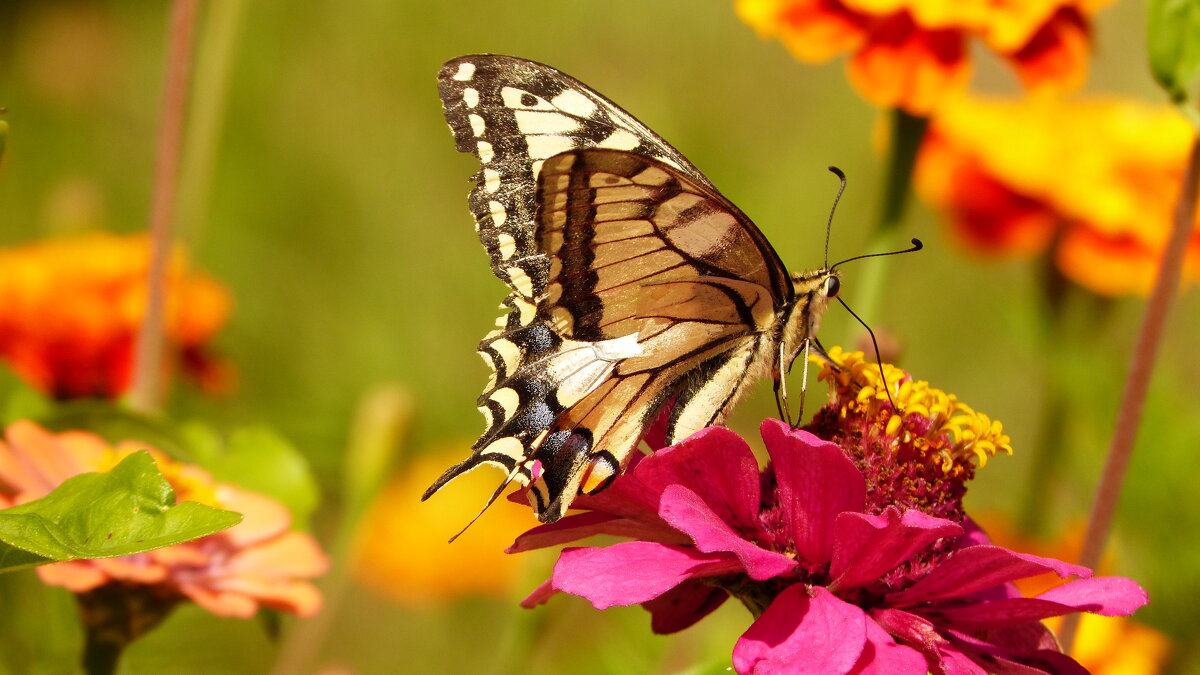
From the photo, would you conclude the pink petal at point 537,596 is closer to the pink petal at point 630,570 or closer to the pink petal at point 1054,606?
the pink petal at point 630,570

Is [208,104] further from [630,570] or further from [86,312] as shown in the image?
[630,570]

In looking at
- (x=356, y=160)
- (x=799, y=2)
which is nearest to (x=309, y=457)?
(x=799, y=2)

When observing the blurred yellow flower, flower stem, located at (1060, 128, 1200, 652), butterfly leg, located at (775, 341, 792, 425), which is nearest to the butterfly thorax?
butterfly leg, located at (775, 341, 792, 425)

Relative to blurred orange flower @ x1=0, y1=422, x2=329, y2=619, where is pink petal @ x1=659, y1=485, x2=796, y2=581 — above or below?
above

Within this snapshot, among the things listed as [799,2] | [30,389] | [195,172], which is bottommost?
[30,389]

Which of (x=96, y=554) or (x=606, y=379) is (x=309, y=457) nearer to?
(x=606, y=379)

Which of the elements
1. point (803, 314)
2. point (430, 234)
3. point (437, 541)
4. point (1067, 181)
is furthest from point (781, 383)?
point (430, 234)

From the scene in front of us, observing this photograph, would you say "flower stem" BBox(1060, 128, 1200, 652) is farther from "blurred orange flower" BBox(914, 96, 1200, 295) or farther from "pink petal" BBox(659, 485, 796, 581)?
"blurred orange flower" BBox(914, 96, 1200, 295)
